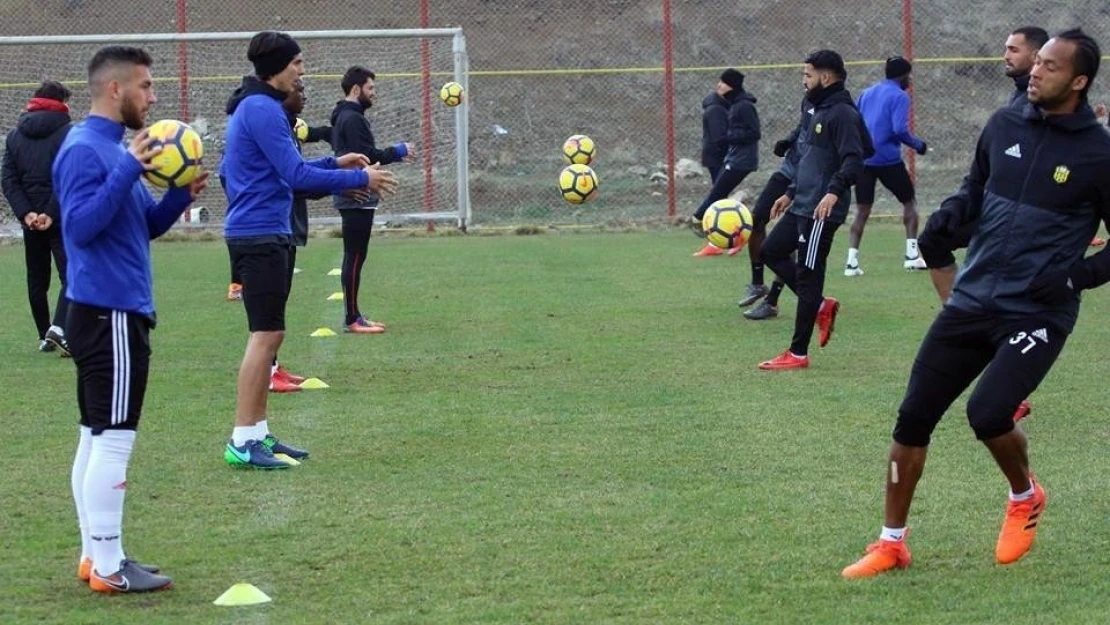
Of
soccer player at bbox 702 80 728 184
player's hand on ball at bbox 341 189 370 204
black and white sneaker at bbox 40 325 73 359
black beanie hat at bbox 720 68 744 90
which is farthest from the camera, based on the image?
soccer player at bbox 702 80 728 184

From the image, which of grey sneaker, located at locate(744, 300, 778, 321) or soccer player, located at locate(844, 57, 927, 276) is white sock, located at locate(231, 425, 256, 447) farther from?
soccer player, located at locate(844, 57, 927, 276)

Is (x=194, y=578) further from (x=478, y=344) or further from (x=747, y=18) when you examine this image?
(x=747, y=18)

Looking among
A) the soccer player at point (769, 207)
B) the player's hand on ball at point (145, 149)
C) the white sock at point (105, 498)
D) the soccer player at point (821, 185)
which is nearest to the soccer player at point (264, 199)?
the player's hand on ball at point (145, 149)

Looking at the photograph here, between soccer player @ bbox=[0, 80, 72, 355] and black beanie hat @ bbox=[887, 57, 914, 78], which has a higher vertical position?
black beanie hat @ bbox=[887, 57, 914, 78]

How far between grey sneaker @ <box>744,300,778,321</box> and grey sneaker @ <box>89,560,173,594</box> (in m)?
8.07

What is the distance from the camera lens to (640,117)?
29.6m

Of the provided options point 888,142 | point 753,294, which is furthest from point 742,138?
point 753,294

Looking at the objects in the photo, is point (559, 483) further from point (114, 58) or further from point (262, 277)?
point (114, 58)

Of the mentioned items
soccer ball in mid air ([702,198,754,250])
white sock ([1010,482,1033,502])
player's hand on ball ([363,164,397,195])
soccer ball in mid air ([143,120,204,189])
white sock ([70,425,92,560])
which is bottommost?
white sock ([1010,482,1033,502])

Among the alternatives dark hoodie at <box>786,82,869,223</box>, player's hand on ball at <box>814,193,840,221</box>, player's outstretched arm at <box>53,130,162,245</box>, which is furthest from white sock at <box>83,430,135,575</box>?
dark hoodie at <box>786,82,869,223</box>

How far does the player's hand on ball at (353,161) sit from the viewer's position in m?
8.13

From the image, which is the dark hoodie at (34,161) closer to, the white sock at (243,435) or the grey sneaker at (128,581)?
the white sock at (243,435)

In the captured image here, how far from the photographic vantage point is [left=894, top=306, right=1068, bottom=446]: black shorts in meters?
5.62

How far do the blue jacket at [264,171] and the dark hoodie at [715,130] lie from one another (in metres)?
13.2
